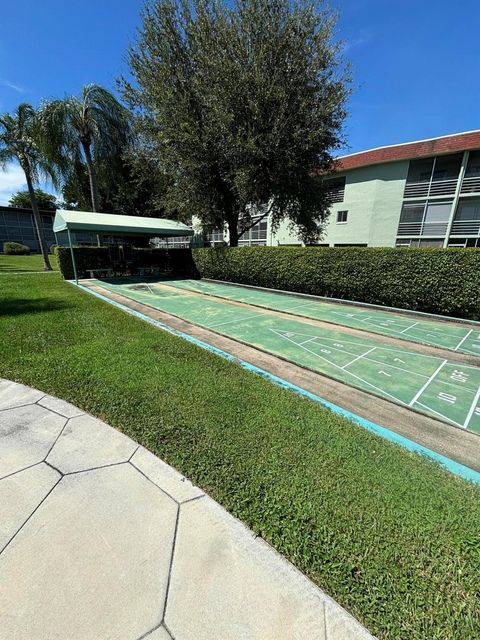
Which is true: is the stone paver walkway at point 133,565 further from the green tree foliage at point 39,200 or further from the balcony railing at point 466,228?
the green tree foliage at point 39,200

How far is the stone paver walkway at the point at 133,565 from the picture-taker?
138 centimetres

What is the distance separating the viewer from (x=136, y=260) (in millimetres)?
19828

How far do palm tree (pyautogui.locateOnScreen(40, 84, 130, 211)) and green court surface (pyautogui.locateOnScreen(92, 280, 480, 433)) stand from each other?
51.7 feet

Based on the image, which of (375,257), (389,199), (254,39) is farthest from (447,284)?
(389,199)

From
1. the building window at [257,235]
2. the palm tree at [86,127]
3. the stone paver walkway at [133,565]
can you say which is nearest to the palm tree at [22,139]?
the palm tree at [86,127]

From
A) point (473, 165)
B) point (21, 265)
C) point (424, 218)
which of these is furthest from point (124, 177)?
point (473, 165)

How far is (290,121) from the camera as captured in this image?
11617 mm

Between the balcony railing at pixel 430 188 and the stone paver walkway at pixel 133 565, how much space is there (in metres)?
21.8

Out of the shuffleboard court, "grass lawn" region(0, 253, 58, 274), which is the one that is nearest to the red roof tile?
the shuffleboard court

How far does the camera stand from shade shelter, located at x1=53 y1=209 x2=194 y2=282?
1315cm

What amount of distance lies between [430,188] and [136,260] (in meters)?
19.7

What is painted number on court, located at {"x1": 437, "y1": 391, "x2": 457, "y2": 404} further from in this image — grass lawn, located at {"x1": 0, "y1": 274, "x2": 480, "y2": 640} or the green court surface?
grass lawn, located at {"x1": 0, "y1": 274, "x2": 480, "y2": 640}

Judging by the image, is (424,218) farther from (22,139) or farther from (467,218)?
(22,139)

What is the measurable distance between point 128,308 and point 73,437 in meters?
6.68
